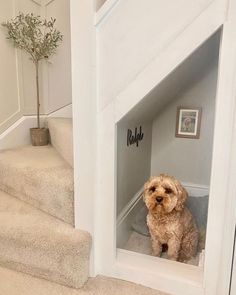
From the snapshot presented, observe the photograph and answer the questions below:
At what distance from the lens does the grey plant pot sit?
2260mm

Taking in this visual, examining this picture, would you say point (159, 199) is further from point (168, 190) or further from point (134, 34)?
point (134, 34)

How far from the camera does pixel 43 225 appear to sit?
142cm

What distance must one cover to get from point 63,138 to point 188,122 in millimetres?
992

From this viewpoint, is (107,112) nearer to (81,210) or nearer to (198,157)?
(81,210)

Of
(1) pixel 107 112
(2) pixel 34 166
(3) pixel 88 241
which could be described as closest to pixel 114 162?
(1) pixel 107 112

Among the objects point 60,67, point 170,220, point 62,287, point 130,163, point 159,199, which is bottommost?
point 62,287

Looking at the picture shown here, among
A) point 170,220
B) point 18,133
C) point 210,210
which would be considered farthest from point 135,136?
point 18,133

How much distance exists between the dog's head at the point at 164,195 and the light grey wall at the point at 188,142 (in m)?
0.77

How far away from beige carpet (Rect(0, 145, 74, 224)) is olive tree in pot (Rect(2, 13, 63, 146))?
30cm

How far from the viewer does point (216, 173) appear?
1.11m

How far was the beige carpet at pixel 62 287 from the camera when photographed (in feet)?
4.25

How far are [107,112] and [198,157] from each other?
1204mm

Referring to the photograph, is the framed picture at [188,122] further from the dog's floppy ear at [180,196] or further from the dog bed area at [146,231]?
the dog's floppy ear at [180,196]

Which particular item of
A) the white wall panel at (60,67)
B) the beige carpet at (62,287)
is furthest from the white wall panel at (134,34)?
the white wall panel at (60,67)
